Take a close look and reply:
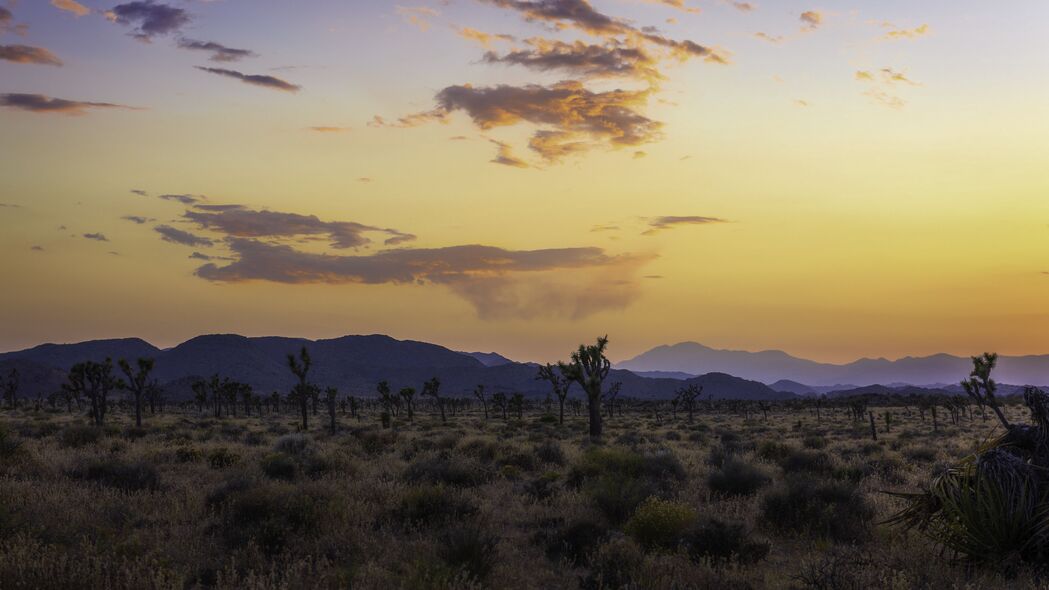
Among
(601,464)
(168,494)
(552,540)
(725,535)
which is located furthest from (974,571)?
(168,494)

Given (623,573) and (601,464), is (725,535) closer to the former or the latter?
(623,573)

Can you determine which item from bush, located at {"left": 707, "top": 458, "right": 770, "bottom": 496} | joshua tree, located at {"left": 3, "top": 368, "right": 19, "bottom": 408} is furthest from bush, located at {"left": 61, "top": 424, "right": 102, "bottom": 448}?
joshua tree, located at {"left": 3, "top": 368, "right": 19, "bottom": 408}

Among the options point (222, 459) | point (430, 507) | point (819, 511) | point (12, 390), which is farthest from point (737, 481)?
point (12, 390)

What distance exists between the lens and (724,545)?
32.8ft

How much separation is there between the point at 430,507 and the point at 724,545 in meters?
5.33

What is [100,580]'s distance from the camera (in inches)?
291

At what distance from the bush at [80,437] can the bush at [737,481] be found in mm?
22253

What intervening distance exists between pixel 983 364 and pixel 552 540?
37594 millimetres

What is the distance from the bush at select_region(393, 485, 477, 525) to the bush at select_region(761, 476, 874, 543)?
581 centimetres

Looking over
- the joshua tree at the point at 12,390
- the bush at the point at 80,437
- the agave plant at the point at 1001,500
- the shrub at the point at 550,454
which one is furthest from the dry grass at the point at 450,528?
the joshua tree at the point at 12,390

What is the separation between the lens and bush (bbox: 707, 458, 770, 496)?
15.0 meters

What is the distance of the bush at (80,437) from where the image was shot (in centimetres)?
2320

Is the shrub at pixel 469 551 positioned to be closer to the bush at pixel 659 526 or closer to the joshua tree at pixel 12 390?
the bush at pixel 659 526

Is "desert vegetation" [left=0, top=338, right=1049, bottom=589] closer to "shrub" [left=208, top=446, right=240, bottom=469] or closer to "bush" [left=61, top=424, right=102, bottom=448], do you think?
"shrub" [left=208, top=446, right=240, bottom=469]
